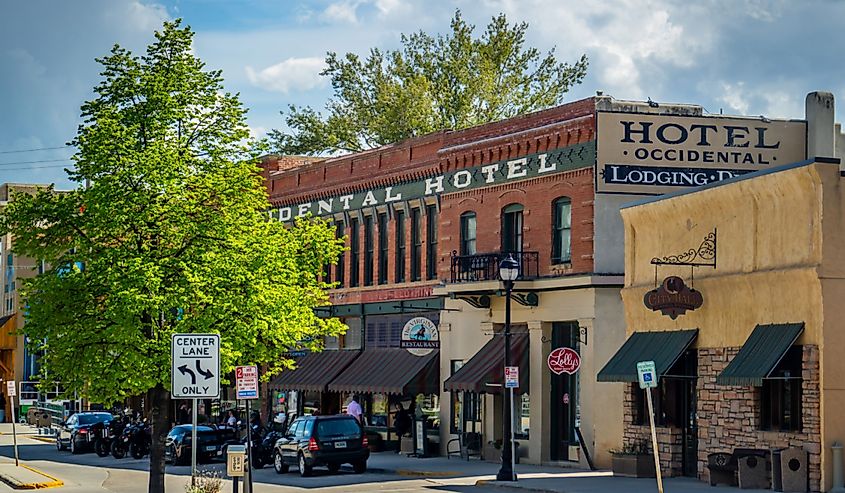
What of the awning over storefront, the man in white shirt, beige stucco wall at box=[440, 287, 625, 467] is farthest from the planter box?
the man in white shirt

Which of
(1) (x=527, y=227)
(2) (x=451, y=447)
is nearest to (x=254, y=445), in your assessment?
(2) (x=451, y=447)

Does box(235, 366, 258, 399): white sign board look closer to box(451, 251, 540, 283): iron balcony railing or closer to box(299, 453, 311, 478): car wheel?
box(299, 453, 311, 478): car wheel

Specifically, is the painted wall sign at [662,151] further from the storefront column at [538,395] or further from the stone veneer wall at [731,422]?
the stone veneer wall at [731,422]

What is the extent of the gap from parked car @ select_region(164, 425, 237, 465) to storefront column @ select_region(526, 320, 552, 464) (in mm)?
10258

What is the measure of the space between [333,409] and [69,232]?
2523 centimetres

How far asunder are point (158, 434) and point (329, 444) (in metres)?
10.5

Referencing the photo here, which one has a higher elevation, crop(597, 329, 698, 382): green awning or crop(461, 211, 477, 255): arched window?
crop(461, 211, 477, 255): arched window

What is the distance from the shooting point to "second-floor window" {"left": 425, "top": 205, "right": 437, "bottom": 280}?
43906 millimetres

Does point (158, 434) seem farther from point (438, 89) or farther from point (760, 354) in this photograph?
point (438, 89)

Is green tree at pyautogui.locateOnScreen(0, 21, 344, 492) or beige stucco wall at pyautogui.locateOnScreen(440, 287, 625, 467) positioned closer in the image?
green tree at pyautogui.locateOnScreen(0, 21, 344, 492)

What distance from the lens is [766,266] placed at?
1085 inches

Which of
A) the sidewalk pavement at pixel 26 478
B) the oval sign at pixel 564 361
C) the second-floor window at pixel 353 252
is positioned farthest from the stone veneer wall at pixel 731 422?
the second-floor window at pixel 353 252

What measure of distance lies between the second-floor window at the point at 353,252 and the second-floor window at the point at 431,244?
5275 millimetres

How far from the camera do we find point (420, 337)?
43.3 m
